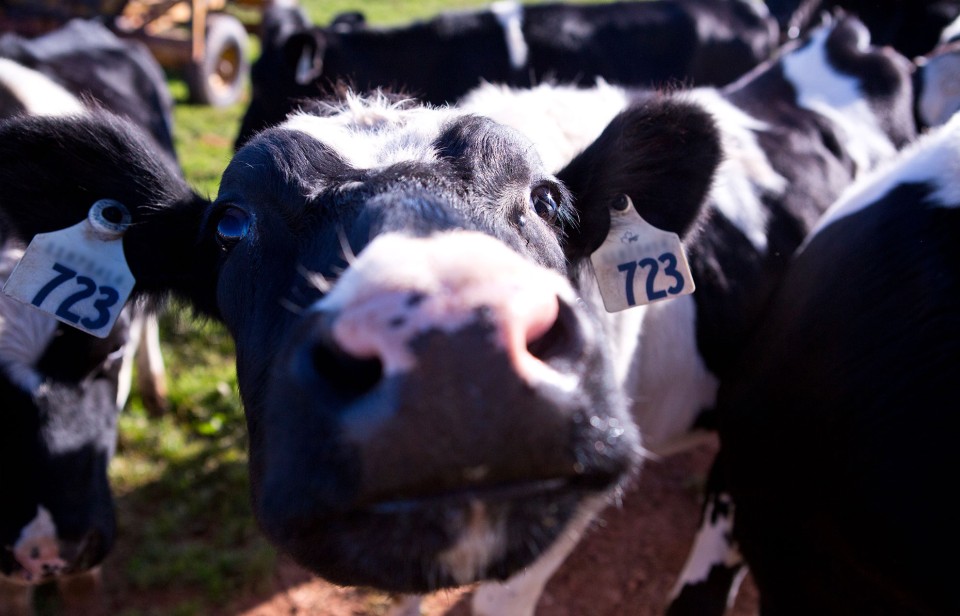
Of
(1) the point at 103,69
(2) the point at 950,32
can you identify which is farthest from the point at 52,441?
(2) the point at 950,32

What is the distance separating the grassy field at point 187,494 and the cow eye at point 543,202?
1426mm

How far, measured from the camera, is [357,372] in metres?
1.25

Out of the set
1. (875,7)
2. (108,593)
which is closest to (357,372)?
(108,593)

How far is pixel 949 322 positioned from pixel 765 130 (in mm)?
2069

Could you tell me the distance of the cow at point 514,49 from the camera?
21.4 feet

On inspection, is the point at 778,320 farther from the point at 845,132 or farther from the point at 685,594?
Answer: the point at 845,132

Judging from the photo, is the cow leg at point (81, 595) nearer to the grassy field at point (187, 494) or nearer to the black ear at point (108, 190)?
the grassy field at point (187, 494)

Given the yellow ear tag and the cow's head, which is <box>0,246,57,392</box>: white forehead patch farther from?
the yellow ear tag

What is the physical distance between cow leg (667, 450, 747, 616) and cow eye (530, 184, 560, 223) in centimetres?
169

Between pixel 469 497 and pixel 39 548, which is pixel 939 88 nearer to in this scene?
pixel 469 497

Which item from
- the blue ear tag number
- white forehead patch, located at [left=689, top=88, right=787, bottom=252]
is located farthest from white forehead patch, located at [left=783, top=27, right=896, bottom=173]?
the blue ear tag number

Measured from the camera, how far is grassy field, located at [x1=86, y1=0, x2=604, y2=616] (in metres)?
3.69

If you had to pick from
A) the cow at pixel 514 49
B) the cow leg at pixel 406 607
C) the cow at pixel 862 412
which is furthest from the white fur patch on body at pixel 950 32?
the cow leg at pixel 406 607

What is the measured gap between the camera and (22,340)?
290cm
